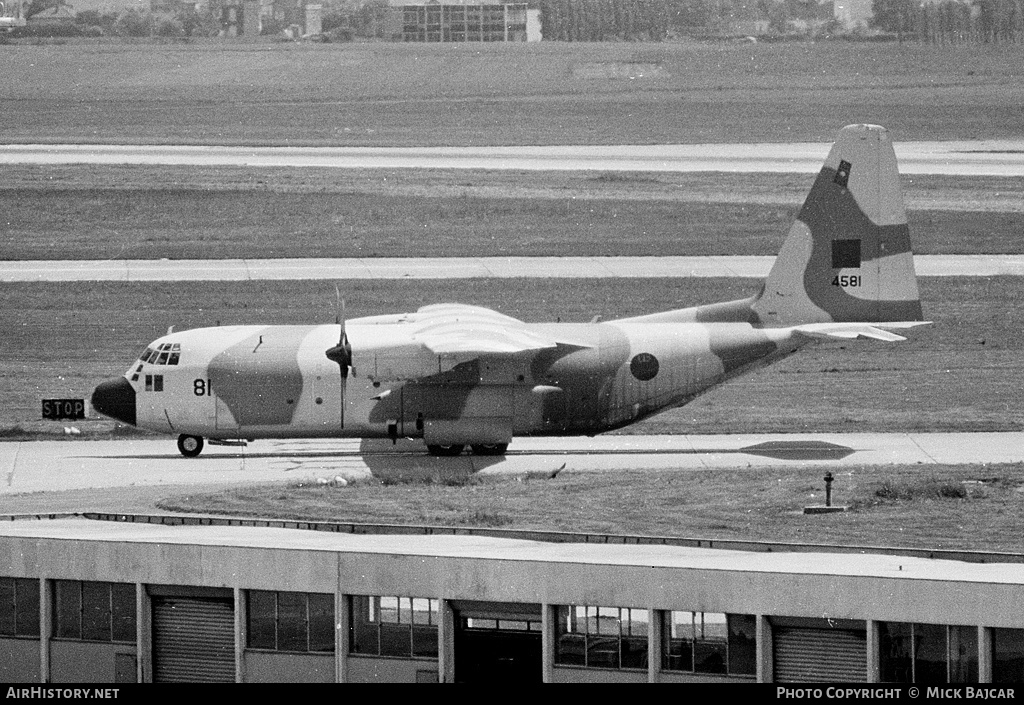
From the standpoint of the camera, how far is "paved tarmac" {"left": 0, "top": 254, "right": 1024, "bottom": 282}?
64.6m

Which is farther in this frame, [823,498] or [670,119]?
[670,119]

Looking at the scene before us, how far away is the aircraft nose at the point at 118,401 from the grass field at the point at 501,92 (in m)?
55.8

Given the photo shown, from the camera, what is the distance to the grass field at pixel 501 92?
102 meters

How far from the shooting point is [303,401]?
42.1 metres

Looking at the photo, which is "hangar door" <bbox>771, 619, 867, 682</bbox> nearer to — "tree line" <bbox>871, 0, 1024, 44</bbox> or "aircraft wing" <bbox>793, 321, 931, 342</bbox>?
"aircraft wing" <bbox>793, 321, 931, 342</bbox>

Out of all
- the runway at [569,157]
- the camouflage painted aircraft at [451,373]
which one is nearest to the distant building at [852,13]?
the runway at [569,157]

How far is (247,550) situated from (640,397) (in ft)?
61.3

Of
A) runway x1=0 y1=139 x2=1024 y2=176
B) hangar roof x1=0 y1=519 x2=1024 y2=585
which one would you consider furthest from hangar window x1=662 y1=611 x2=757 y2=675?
runway x1=0 y1=139 x2=1024 y2=176

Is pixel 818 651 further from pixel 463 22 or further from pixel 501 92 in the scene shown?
pixel 463 22

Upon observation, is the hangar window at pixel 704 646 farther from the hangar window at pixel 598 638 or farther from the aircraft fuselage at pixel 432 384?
the aircraft fuselage at pixel 432 384

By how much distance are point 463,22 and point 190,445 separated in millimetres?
122784

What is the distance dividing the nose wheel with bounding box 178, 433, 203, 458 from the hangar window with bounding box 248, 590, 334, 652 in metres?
18.2

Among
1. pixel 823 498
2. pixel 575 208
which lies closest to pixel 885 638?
pixel 823 498

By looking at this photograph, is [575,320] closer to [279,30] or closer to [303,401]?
[303,401]
